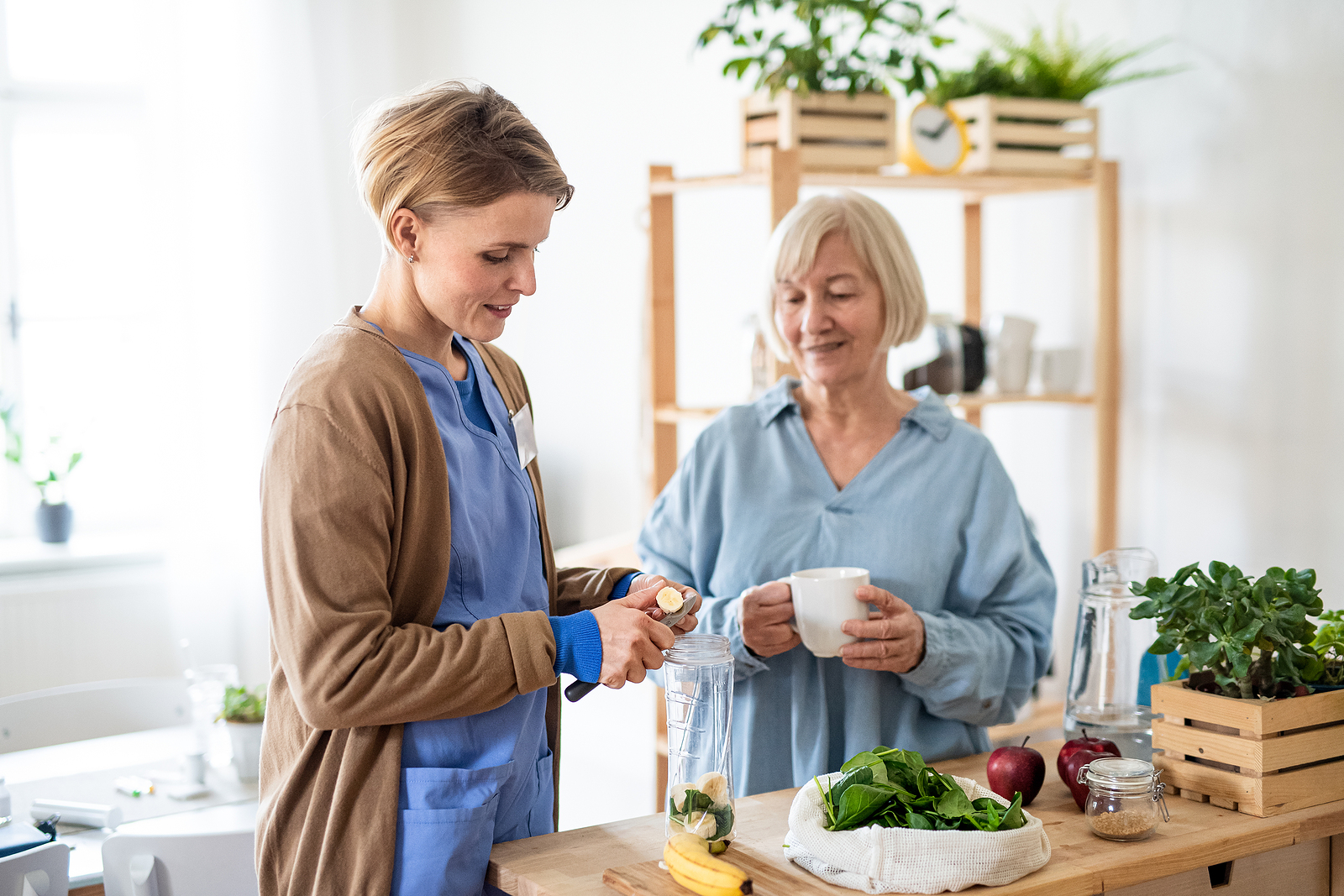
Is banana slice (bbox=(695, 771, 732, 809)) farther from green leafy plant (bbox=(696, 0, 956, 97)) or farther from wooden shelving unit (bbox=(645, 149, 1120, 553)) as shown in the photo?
green leafy plant (bbox=(696, 0, 956, 97))

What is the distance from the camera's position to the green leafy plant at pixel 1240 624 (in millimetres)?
1307

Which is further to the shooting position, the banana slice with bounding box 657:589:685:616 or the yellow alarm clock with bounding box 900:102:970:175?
the yellow alarm clock with bounding box 900:102:970:175

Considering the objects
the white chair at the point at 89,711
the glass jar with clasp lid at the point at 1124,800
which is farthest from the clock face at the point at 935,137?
the white chair at the point at 89,711

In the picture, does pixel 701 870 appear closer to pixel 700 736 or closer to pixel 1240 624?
pixel 700 736

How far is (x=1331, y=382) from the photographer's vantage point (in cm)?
227

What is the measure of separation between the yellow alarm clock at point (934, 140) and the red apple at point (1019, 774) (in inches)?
62.0

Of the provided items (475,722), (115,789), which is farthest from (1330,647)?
(115,789)

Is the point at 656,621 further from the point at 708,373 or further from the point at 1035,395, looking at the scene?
the point at 708,373

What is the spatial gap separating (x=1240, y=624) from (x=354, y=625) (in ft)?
3.03

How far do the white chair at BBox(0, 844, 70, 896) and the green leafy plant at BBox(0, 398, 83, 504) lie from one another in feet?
9.35

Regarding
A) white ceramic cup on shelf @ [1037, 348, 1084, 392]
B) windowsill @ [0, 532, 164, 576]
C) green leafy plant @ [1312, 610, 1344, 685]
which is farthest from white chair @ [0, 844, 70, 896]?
windowsill @ [0, 532, 164, 576]

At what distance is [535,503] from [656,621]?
0.72 ft

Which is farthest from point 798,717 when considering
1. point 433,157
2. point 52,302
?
point 52,302

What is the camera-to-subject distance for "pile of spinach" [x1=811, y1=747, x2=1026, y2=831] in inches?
44.7
